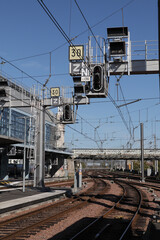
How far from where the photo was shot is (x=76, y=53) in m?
17.8

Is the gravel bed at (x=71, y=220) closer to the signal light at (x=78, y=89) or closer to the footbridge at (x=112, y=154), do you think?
the signal light at (x=78, y=89)

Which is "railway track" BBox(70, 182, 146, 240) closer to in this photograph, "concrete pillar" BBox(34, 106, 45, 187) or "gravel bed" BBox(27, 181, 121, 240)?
"gravel bed" BBox(27, 181, 121, 240)

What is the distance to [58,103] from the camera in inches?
984

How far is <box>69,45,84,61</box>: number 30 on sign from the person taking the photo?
17.5 metres

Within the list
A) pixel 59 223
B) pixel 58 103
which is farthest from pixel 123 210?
pixel 58 103

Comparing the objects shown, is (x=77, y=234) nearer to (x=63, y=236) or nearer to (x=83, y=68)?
(x=63, y=236)

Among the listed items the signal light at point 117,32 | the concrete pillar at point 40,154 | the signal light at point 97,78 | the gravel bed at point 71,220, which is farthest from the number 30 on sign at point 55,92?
the signal light at point 97,78

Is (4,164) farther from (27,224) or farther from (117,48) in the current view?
Result: (27,224)

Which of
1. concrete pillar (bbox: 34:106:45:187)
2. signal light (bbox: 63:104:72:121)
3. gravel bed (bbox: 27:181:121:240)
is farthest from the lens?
concrete pillar (bbox: 34:106:45:187)

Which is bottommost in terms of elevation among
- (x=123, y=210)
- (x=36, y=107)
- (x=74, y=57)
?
(x=123, y=210)

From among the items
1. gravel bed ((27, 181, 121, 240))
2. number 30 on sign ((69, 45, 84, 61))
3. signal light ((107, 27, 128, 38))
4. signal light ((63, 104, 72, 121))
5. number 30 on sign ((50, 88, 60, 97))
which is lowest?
gravel bed ((27, 181, 121, 240))

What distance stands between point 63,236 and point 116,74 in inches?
438

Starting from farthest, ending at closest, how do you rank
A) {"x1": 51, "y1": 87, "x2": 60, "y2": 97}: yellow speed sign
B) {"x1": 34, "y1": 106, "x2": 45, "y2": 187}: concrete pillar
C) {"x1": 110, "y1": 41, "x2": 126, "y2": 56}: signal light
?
{"x1": 34, "y1": 106, "x2": 45, "y2": 187}: concrete pillar → {"x1": 51, "y1": 87, "x2": 60, "y2": 97}: yellow speed sign → {"x1": 110, "y1": 41, "x2": 126, "y2": 56}: signal light

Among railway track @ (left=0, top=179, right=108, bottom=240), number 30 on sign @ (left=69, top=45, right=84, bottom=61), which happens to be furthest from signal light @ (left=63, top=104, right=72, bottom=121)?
railway track @ (left=0, top=179, right=108, bottom=240)
